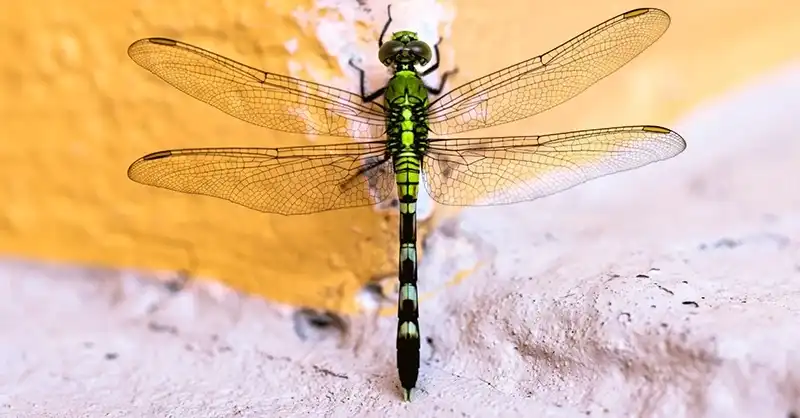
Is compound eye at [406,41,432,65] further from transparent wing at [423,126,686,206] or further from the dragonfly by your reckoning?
transparent wing at [423,126,686,206]

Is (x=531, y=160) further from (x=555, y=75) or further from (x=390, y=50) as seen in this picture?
(x=390, y=50)

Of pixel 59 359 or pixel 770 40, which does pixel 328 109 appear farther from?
pixel 770 40

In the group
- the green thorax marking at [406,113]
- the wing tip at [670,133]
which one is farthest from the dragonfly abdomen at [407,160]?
the wing tip at [670,133]

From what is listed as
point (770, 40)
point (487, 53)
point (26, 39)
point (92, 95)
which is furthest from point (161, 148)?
point (770, 40)

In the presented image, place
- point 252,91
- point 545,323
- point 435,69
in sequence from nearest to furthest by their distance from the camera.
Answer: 1. point 545,323
2. point 252,91
3. point 435,69

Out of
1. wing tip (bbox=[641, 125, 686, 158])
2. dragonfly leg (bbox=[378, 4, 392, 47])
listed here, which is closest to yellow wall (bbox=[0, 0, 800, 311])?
dragonfly leg (bbox=[378, 4, 392, 47])

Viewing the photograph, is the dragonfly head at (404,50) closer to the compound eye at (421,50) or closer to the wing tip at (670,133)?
the compound eye at (421,50)

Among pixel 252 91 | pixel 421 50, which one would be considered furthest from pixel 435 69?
pixel 252 91
